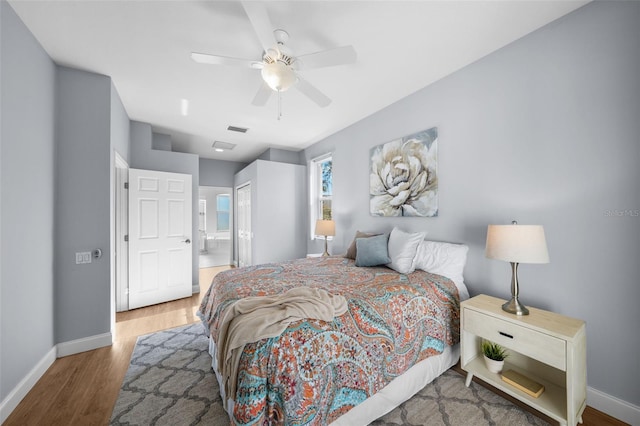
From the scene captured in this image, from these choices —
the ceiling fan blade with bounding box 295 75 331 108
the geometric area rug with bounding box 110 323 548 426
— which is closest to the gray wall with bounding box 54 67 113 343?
the geometric area rug with bounding box 110 323 548 426

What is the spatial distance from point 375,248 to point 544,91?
1895mm

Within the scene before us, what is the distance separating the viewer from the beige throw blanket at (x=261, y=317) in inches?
49.2

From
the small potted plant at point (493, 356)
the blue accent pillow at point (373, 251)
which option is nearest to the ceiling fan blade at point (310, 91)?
the blue accent pillow at point (373, 251)

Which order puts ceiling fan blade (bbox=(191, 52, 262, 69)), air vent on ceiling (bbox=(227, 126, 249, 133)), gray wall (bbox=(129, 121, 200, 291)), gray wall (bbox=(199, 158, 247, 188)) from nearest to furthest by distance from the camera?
ceiling fan blade (bbox=(191, 52, 262, 69))
gray wall (bbox=(129, 121, 200, 291))
air vent on ceiling (bbox=(227, 126, 249, 133))
gray wall (bbox=(199, 158, 247, 188))

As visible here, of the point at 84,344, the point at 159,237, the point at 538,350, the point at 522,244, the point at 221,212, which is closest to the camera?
the point at 538,350

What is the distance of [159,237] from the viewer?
3721 millimetres

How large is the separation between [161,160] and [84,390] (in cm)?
314

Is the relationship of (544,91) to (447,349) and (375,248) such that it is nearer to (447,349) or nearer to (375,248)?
(375,248)

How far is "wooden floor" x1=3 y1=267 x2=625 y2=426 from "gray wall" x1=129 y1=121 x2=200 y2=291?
175cm

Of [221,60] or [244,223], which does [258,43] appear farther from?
[244,223]

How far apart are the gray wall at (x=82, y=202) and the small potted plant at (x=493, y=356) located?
3.47 meters

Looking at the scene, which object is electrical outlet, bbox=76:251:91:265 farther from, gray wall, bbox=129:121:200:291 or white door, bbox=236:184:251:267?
white door, bbox=236:184:251:267

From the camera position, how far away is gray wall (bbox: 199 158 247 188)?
19.6 feet

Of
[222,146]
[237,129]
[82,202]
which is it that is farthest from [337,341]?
[222,146]
